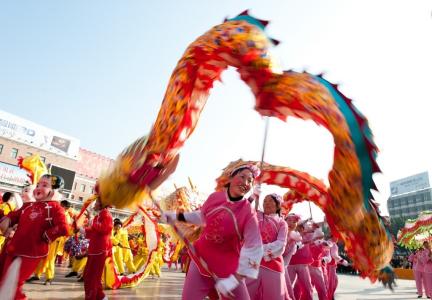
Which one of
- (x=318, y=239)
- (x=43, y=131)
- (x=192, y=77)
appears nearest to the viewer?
(x=192, y=77)

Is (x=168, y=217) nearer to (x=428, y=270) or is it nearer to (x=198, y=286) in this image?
(x=198, y=286)

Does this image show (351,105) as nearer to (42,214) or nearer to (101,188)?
(101,188)

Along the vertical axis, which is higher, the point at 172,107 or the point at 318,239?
the point at 172,107

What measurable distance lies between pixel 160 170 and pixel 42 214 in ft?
6.05

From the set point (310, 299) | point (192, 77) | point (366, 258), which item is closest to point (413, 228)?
point (310, 299)

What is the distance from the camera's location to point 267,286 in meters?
3.75

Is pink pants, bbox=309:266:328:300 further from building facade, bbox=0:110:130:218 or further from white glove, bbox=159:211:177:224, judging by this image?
building facade, bbox=0:110:130:218

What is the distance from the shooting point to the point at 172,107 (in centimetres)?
305

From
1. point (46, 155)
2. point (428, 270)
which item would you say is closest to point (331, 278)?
point (428, 270)

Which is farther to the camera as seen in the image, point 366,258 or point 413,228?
point 413,228

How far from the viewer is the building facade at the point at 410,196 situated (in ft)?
185

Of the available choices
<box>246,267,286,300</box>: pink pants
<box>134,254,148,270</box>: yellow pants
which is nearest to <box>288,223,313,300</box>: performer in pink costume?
<box>246,267,286,300</box>: pink pants

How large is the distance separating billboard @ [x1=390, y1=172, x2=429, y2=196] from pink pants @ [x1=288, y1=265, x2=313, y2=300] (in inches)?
2357

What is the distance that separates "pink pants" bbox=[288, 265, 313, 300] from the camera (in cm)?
585
